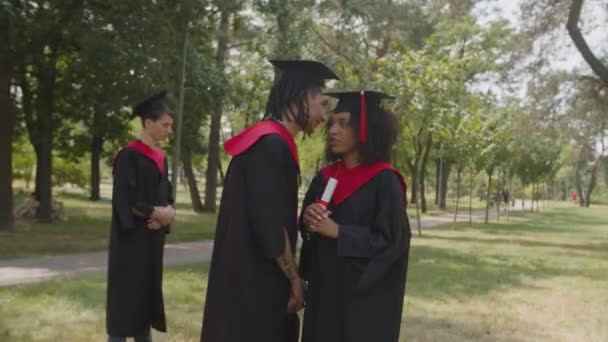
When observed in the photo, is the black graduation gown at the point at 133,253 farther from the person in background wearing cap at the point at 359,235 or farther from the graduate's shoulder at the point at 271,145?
the graduate's shoulder at the point at 271,145

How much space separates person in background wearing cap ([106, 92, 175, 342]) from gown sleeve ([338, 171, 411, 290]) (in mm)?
1827

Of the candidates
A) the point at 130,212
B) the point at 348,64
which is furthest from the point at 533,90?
the point at 130,212

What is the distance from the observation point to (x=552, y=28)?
1883 centimetres

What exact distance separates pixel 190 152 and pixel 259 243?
79.7 feet

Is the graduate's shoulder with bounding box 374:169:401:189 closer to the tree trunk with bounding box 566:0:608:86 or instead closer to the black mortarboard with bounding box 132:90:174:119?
the black mortarboard with bounding box 132:90:174:119

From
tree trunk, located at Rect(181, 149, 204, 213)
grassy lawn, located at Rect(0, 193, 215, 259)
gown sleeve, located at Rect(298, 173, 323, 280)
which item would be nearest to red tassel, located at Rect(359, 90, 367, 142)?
gown sleeve, located at Rect(298, 173, 323, 280)

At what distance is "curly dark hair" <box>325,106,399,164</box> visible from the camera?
322cm

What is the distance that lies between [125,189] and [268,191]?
1.83 m

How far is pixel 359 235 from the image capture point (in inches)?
124

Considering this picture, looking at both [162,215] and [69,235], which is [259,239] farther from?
[69,235]

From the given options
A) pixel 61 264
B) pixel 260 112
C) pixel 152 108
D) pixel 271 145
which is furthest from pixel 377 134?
pixel 260 112

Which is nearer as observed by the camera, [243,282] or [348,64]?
[243,282]

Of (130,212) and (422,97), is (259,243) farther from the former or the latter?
(422,97)

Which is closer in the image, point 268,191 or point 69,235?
point 268,191
